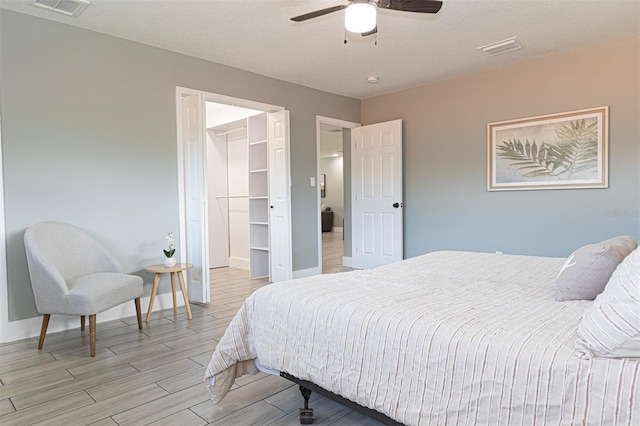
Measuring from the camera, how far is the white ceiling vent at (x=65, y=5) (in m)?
2.88

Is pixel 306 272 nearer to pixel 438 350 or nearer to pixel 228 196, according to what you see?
pixel 228 196

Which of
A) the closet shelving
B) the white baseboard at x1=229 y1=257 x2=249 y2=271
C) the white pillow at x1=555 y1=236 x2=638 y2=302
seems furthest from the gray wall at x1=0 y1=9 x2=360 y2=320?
the white pillow at x1=555 y1=236 x2=638 y2=302

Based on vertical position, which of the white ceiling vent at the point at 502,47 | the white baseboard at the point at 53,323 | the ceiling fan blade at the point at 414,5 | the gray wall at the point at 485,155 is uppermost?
the white ceiling vent at the point at 502,47

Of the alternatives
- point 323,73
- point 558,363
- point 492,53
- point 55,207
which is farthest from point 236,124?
point 558,363

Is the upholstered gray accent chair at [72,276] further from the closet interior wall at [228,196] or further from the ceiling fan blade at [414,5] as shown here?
the closet interior wall at [228,196]

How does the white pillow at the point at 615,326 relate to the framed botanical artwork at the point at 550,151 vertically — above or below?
below

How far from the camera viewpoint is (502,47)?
12.6ft

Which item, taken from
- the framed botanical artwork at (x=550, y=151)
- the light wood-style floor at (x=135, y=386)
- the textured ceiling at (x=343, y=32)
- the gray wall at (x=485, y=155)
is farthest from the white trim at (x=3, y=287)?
the framed botanical artwork at (x=550, y=151)

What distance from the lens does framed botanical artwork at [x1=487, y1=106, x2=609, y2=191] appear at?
389 cm

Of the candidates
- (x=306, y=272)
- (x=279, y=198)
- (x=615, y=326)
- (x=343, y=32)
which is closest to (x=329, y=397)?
(x=615, y=326)

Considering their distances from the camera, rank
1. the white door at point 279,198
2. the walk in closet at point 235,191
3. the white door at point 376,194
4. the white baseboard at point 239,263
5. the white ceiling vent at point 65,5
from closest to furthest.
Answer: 1. the white ceiling vent at point 65,5
2. the white door at point 279,198
3. the white door at point 376,194
4. the walk in closet at point 235,191
5. the white baseboard at point 239,263

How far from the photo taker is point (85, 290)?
2.66 m

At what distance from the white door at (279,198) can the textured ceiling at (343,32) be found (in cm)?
68

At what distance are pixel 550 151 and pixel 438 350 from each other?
12.4 ft
